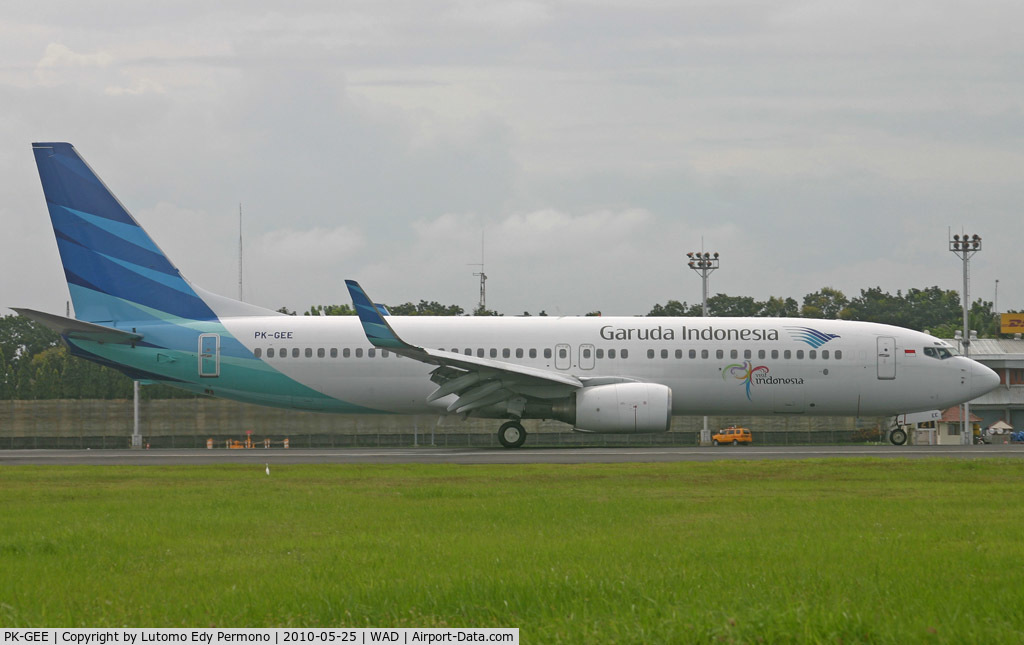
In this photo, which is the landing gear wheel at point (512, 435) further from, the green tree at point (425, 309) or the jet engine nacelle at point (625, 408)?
the green tree at point (425, 309)

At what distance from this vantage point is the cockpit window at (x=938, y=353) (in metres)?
31.0

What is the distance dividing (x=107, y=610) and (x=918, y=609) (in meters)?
5.04

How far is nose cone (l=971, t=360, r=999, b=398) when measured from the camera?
3106cm

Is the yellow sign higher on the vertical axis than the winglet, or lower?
higher

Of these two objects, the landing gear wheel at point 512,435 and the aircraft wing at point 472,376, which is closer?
the aircraft wing at point 472,376

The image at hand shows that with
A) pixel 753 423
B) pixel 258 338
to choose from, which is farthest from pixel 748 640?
pixel 753 423

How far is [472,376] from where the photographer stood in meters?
28.8

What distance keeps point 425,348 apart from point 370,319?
3.08 meters

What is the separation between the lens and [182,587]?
781 cm

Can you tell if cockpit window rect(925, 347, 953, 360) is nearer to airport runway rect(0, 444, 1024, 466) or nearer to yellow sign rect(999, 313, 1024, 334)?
airport runway rect(0, 444, 1024, 466)

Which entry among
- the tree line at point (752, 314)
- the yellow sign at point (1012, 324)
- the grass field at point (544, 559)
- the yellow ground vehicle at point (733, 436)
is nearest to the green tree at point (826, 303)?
the tree line at point (752, 314)

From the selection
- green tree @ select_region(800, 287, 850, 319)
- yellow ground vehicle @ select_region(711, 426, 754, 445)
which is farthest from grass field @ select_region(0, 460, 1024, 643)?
green tree @ select_region(800, 287, 850, 319)

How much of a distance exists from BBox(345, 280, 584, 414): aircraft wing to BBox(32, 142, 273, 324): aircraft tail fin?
6.39 metres

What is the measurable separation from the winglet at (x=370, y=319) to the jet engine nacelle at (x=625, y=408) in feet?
16.3
